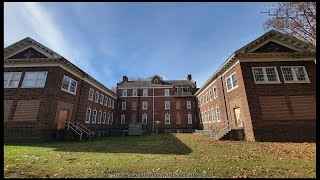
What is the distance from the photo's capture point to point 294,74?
16984 millimetres

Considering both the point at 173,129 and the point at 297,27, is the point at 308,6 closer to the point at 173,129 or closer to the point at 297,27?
the point at 297,27

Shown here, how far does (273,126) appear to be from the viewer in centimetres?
1553

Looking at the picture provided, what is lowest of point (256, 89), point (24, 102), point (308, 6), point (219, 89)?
point (24, 102)

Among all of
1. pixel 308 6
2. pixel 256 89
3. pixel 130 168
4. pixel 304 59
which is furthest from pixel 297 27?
pixel 130 168

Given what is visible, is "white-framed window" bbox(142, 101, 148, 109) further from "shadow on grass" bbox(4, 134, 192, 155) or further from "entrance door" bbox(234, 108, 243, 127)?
"shadow on grass" bbox(4, 134, 192, 155)

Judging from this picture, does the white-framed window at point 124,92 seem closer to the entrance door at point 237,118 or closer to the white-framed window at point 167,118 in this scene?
the white-framed window at point 167,118

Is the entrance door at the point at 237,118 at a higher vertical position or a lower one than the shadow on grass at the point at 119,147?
higher

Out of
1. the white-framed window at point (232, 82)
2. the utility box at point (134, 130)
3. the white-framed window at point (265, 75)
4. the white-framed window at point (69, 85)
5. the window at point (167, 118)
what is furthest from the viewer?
the window at point (167, 118)

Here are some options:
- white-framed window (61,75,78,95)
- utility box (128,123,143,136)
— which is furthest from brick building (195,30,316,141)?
white-framed window (61,75,78,95)

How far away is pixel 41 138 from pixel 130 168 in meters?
13.1

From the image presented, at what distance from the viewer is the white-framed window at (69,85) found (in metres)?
18.9

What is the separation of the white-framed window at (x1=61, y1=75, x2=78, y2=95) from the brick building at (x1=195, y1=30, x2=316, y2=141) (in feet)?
56.3

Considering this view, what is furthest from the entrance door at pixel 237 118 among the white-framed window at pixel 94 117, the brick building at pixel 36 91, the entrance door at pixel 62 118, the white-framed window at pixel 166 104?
the white-framed window at pixel 166 104

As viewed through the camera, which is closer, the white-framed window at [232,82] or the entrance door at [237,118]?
the entrance door at [237,118]
